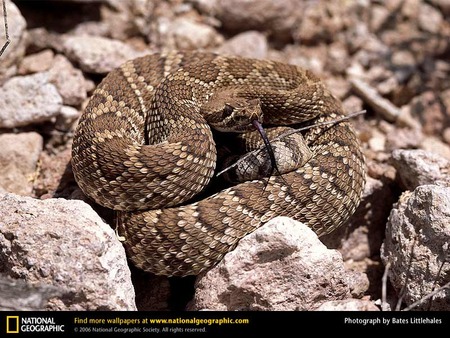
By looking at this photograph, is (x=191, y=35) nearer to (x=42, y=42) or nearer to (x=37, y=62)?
(x=42, y=42)

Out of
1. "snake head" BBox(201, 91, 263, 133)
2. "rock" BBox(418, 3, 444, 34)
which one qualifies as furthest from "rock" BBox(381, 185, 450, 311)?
"rock" BBox(418, 3, 444, 34)

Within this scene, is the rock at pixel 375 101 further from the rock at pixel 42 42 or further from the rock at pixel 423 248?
the rock at pixel 42 42

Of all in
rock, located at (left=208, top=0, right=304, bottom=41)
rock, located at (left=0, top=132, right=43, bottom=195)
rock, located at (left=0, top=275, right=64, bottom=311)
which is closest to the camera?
rock, located at (left=0, top=275, right=64, bottom=311)

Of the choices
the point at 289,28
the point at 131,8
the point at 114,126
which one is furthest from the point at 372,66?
the point at 114,126

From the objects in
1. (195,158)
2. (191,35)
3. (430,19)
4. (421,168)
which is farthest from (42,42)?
(430,19)

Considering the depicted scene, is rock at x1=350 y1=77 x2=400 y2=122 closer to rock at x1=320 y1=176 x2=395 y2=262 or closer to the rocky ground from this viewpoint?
the rocky ground

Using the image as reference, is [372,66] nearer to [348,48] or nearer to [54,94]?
[348,48]
